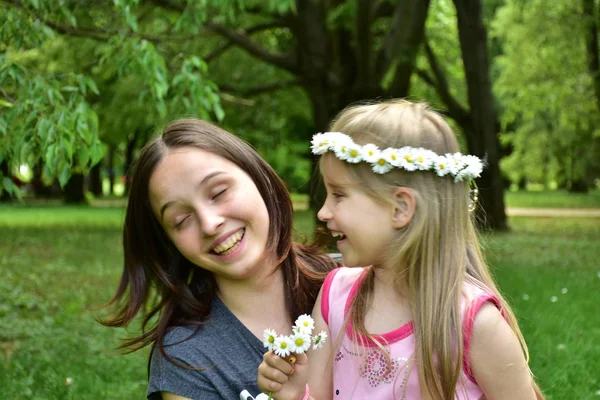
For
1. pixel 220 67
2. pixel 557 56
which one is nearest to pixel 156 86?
pixel 220 67

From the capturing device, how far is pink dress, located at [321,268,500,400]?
2.22 meters

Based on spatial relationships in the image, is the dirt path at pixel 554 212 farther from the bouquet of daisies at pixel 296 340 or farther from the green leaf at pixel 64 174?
the bouquet of daisies at pixel 296 340

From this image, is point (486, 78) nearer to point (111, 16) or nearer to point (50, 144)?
point (111, 16)

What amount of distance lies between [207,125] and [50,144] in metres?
1.44

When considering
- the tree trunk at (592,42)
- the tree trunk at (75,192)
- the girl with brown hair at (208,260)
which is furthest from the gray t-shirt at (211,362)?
the tree trunk at (75,192)

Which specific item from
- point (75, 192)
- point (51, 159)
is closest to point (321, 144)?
point (51, 159)

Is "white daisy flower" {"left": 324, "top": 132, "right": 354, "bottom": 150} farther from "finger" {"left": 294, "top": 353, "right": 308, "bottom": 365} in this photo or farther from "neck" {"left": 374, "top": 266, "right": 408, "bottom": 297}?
"finger" {"left": 294, "top": 353, "right": 308, "bottom": 365}

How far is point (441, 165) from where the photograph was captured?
224 centimetres

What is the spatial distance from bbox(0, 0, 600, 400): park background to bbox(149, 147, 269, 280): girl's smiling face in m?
0.45

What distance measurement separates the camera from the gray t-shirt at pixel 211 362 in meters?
2.57

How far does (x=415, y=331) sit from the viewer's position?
2.23 metres

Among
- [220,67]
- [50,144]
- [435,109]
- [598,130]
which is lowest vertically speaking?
[598,130]

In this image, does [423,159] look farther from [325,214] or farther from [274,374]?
[274,374]

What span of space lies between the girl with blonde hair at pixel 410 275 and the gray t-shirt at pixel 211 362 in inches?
13.4
